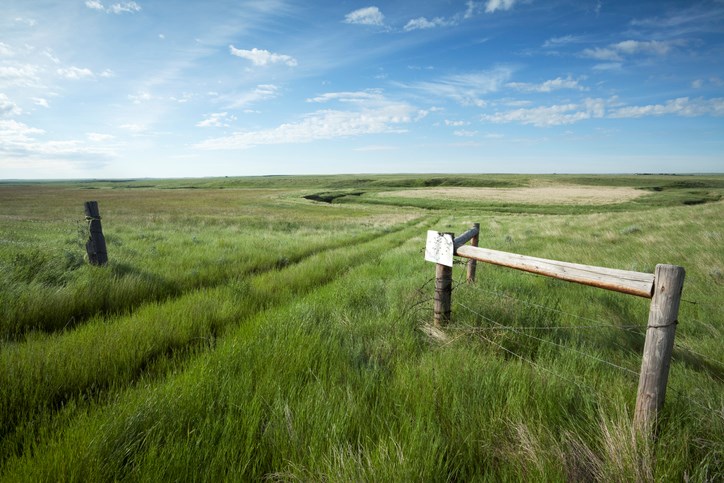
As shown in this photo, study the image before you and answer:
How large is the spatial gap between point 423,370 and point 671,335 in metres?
2.00

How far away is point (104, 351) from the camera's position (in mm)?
3701

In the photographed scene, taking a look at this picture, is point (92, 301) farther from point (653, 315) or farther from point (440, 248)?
point (653, 315)

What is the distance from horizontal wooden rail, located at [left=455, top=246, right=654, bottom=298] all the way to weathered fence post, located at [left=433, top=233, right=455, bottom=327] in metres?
0.65

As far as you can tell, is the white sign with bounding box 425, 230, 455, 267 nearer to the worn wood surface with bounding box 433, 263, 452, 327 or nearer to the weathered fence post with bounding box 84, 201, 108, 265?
the worn wood surface with bounding box 433, 263, 452, 327

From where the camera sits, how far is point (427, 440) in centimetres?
238

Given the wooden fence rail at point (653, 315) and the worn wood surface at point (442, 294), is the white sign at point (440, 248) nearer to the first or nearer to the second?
the worn wood surface at point (442, 294)

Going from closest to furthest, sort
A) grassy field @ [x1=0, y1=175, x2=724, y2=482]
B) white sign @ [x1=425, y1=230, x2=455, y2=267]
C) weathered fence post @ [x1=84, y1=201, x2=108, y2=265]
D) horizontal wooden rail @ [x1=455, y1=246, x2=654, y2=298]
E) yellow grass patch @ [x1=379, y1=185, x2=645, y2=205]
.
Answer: grassy field @ [x1=0, y1=175, x2=724, y2=482] → horizontal wooden rail @ [x1=455, y1=246, x2=654, y2=298] → white sign @ [x1=425, y1=230, x2=455, y2=267] → weathered fence post @ [x1=84, y1=201, x2=108, y2=265] → yellow grass patch @ [x1=379, y1=185, x2=645, y2=205]

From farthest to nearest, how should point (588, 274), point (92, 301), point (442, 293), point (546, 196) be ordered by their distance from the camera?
point (546, 196) < point (92, 301) < point (442, 293) < point (588, 274)

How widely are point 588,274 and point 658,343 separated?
0.69 metres

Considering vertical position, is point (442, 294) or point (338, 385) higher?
point (442, 294)

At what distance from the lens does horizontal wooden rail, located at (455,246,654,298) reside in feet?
8.20

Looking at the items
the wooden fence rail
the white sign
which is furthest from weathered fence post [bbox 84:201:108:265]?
the wooden fence rail

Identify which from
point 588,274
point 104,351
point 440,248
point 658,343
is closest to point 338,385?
point 440,248

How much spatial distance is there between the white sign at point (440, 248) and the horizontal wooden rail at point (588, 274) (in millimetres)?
465
